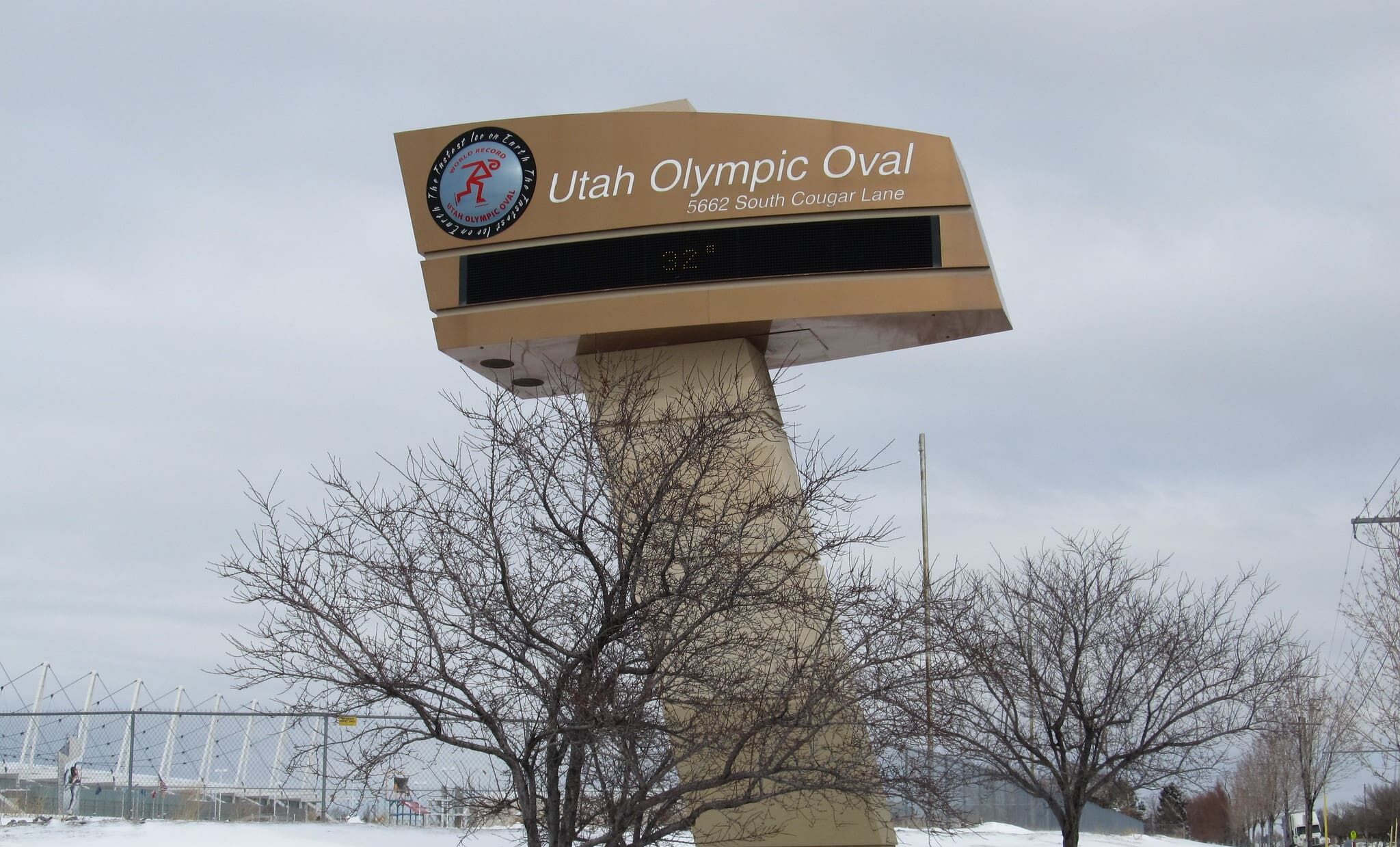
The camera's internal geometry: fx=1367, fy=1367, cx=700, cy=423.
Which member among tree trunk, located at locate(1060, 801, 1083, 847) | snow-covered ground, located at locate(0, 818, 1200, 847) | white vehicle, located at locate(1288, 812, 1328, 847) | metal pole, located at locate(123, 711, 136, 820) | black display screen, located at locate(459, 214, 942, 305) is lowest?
white vehicle, located at locate(1288, 812, 1328, 847)

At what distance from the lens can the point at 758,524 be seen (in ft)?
44.2

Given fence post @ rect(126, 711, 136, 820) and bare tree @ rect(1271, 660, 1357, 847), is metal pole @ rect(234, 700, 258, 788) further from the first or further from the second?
bare tree @ rect(1271, 660, 1357, 847)

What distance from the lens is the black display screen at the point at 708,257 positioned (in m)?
19.4

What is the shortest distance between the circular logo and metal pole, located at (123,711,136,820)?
8.55 metres

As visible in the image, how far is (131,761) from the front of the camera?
1948 cm

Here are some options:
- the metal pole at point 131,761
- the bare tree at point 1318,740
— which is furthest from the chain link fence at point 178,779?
the bare tree at point 1318,740

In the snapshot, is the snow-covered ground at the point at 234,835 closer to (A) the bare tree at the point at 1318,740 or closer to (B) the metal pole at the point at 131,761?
(B) the metal pole at the point at 131,761

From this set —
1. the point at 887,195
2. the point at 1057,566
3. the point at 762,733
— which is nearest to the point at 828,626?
the point at 762,733

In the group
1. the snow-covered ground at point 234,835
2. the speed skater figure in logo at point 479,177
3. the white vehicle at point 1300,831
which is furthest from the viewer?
the white vehicle at point 1300,831

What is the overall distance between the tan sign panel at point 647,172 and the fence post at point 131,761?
811 centimetres

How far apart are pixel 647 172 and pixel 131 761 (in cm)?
1123

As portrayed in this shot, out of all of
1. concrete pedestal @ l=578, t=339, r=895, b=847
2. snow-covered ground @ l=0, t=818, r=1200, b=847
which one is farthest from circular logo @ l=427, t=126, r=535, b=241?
snow-covered ground @ l=0, t=818, r=1200, b=847

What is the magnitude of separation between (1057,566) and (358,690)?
1308 cm

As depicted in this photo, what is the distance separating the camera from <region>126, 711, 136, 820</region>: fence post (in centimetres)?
1941
